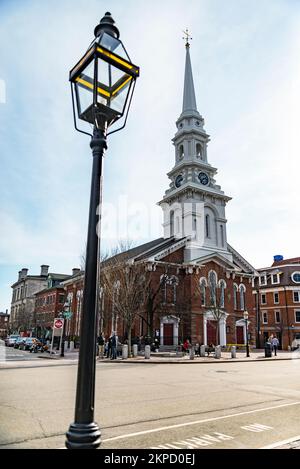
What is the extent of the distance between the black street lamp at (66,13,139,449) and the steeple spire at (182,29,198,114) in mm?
51471

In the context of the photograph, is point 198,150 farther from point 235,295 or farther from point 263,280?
point 263,280

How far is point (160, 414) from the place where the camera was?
24.4 ft

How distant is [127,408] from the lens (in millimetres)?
7961

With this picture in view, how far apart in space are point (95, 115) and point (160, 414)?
601 cm

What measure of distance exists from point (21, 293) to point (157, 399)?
3764 inches

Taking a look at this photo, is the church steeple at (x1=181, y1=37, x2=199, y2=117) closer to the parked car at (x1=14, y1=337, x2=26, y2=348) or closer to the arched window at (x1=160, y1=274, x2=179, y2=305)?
the arched window at (x1=160, y1=274, x2=179, y2=305)

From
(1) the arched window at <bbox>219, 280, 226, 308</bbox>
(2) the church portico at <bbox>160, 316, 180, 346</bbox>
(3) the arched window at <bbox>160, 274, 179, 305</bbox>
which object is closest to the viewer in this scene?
(2) the church portico at <bbox>160, 316, 180, 346</bbox>

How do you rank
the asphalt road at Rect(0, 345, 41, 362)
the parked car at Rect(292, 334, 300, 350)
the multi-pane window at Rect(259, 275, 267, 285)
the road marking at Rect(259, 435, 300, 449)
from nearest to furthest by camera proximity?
the road marking at Rect(259, 435, 300, 449), the asphalt road at Rect(0, 345, 41, 362), the parked car at Rect(292, 334, 300, 350), the multi-pane window at Rect(259, 275, 267, 285)

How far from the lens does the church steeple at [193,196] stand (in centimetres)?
4659

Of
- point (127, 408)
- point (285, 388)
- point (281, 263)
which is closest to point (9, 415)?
point (127, 408)

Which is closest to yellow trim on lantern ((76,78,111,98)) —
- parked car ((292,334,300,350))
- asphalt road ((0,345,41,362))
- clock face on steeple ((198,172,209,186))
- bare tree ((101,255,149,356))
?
asphalt road ((0,345,41,362))

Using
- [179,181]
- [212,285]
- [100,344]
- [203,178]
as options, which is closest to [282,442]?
[100,344]

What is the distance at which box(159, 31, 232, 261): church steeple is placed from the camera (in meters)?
46.6

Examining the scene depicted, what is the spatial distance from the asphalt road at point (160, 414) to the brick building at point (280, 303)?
4538 cm
